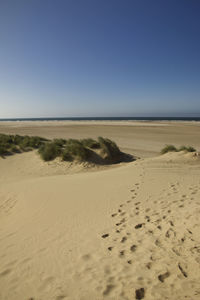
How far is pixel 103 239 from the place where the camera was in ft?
11.9

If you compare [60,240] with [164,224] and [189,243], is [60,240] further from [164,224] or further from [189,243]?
[189,243]

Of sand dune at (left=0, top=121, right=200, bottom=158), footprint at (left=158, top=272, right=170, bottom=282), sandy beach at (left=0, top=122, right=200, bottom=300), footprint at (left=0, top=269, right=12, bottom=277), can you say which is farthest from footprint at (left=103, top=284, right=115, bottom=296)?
sand dune at (left=0, top=121, right=200, bottom=158)

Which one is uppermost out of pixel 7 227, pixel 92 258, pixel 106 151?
pixel 106 151

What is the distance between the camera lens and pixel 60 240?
147 inches

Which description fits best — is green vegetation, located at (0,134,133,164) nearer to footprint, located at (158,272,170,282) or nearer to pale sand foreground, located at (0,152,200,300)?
pale sand foreground, located at (0,152,200,300)

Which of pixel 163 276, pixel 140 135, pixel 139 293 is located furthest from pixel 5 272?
pixel 140 135

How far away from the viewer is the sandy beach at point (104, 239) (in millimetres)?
2498

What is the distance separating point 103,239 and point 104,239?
0.07ft

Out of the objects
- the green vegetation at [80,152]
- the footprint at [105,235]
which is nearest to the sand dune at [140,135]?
the green vegetation at [80,152]

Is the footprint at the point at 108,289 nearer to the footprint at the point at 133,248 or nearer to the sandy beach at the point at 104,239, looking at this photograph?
the sandy beach at the point at 104,239

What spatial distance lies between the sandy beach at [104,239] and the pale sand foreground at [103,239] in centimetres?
1

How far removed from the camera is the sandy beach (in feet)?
8.20

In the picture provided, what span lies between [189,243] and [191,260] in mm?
460

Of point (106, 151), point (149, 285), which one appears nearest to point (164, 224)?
point (149, 285)
